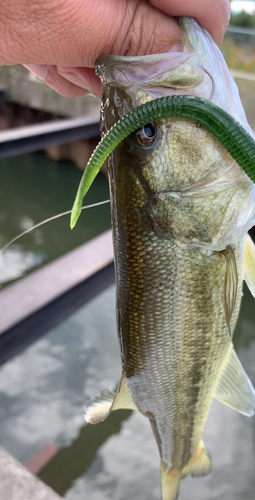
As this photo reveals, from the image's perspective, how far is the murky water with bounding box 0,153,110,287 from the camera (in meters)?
4.67

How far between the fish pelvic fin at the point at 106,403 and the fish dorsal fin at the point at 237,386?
0.29 m

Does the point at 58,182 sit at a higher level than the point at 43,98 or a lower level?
lower

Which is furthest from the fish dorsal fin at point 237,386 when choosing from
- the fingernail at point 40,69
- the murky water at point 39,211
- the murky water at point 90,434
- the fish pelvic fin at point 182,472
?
the murky water at point 39,211

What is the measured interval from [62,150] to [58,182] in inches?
31.2

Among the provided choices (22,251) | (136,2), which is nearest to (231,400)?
(136,2)

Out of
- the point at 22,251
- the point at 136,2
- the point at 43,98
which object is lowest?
the point at 22,251

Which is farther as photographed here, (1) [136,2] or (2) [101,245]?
(2) [101,245]

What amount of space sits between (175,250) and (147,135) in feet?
0.86

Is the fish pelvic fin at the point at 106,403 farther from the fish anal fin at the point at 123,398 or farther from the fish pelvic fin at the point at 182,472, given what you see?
the fish pelvic fin at the point at 182,472

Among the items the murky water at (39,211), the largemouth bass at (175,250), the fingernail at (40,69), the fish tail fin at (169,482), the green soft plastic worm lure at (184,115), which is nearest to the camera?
the green soft plastic worm lure at (184,115)

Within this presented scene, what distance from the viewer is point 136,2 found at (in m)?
0.70

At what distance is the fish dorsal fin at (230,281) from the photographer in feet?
2.79

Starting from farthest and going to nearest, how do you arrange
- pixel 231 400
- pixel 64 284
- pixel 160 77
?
pixel 64 284 → pixel 231 400 → pixel 160 77

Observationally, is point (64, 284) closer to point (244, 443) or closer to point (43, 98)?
point (244, 443)
